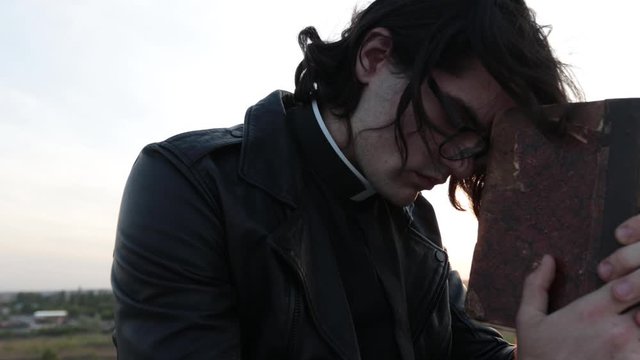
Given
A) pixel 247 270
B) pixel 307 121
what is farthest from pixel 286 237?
pixel 307 121

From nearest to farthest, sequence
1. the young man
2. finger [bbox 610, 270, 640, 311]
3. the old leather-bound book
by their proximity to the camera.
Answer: finger [bbox 610, 270, 640, 311], the old leather-bound book, the young man

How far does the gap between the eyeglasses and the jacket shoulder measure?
67cm

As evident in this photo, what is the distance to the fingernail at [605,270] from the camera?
1.71m

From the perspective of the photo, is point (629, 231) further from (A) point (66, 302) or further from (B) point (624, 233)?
(A) point (66, 302)

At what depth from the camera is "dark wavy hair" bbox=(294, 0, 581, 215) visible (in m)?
2.20

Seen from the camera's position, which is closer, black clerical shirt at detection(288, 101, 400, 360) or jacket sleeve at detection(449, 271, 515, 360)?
black clerical shirt at detection(288, 101, 400, 360)

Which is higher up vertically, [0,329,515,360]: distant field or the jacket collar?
the jacket collar

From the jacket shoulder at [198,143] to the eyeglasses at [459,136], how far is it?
0.67m

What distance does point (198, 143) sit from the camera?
2.28 metres

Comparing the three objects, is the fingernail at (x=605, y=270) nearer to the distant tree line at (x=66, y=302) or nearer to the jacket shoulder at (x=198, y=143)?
the jacket shoulder at (x=198, y=143)

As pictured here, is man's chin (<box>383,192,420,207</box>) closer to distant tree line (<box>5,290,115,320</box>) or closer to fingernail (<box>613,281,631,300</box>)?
fingernail (<box>613,281,631,300</box>)

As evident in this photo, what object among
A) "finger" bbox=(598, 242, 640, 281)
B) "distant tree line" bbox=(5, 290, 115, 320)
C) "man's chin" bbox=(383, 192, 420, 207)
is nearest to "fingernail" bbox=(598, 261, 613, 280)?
"finger" bbox=(598, 242, 640, 281)

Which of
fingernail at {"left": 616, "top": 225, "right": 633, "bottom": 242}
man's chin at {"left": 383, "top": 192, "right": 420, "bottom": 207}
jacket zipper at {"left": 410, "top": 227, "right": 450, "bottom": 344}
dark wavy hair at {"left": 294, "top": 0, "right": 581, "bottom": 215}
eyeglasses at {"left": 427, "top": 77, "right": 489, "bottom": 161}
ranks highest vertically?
dark wavy hair at {"left": 294, "top": 0, "right": 581, "bottom": 215}

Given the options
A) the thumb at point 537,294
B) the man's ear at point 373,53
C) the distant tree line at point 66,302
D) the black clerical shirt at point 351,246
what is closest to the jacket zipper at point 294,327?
the black clerical shirt at point 351,246
